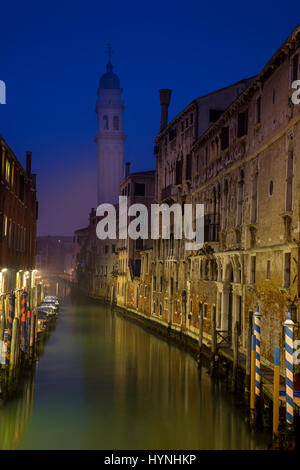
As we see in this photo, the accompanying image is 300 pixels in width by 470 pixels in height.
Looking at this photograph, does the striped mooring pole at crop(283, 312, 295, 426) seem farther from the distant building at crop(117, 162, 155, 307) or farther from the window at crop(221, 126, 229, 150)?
the distant building at crop(117, 162, 155, 307)

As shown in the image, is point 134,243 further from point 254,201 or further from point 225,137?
point 254,201

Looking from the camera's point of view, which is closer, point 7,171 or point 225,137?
point 225,137

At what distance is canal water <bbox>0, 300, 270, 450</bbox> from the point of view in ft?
44.5

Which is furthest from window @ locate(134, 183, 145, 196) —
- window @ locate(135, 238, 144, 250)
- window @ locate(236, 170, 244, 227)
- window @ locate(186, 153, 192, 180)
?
window @ locate(236, 170, 244, 227)

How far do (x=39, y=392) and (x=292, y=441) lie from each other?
9.90 m

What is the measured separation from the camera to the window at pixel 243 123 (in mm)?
19825

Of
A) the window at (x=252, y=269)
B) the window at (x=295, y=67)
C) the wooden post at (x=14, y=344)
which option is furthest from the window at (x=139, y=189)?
the window at (x=295, y=67)

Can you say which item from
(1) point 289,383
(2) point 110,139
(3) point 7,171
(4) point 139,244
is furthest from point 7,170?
(2) point 110,139

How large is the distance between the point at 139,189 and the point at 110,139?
55.0 metres

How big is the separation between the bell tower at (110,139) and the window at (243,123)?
72955 millimetres

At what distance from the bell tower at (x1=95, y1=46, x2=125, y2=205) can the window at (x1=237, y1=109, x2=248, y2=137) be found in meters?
73.0

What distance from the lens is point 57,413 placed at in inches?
631

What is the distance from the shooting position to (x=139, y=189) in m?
46.7

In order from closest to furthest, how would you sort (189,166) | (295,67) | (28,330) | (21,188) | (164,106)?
1. (295,67)
2. (28,330)
3. (189,166)
4. (21,188)
5. (164,106)
